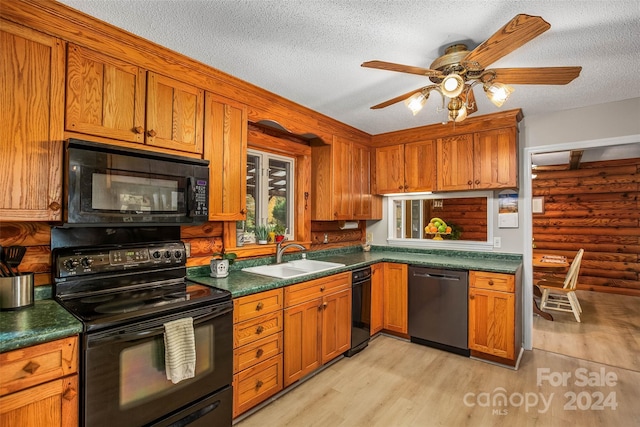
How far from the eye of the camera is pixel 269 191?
131 inches

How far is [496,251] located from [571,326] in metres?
1.60

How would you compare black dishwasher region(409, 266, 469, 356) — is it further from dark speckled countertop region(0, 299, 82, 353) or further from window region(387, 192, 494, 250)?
dark speckled countertop region(0, 299, 82, 353)

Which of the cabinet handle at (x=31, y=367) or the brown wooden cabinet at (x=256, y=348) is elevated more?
the cabinet handle at (x=31, y=367)

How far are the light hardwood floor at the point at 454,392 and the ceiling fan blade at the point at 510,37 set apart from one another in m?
2.22

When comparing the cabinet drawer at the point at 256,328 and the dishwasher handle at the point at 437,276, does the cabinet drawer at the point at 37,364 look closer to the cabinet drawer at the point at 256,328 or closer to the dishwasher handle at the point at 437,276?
the cabinet drawer at the point at 256,328

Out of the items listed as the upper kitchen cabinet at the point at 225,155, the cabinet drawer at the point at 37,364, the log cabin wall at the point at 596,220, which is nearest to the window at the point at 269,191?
the upper kitchen cabinet at the point at 225,155

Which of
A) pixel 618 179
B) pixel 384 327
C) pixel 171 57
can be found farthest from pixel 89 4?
pixel 618 179

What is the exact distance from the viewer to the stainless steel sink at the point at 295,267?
2.85 metres

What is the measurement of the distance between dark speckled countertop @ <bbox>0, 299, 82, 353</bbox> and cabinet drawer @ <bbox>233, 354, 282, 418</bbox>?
3.35 feet

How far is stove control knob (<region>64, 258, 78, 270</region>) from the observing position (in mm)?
1731

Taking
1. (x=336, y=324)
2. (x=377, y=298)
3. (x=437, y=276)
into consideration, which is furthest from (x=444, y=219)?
(x=336, y=324)

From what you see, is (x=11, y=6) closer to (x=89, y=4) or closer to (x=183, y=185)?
(x=89, y=4)

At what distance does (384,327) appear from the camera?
3.53 m

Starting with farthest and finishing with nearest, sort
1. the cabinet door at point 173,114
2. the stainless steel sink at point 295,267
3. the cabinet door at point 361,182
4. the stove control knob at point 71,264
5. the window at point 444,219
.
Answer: the cabinet door at point 361,182 → the window at point 444,219 → the stainless steel sink at point 295,267 → the cabinet door at point 173,114 → the stove control knob at point 71,264
